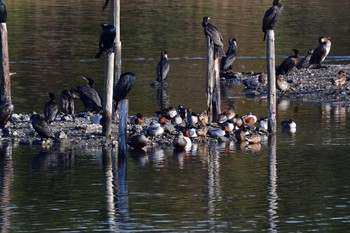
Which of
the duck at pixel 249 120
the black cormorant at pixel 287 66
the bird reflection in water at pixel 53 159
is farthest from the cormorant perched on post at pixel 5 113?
the black cormorant at pixel 287 66

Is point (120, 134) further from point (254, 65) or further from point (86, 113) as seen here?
point (254, 65)

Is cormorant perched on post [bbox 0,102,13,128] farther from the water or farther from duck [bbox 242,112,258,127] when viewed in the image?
duck [bbox 242,112,258,127]

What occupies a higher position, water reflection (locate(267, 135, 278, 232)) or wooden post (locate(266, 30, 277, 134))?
wooden post (locate(266, 30, 277, 134))

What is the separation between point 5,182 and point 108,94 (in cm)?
383

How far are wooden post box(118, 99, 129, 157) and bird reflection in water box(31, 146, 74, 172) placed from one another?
3.11 ft

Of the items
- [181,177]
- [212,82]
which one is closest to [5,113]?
[212,82]

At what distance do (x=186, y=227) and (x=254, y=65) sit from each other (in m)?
23.3

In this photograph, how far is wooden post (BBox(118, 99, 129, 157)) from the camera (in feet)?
72.5

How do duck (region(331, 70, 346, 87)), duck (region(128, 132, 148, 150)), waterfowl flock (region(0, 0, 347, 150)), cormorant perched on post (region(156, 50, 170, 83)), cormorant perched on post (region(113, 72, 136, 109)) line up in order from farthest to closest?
cormorant perched on post (region(156, 50, 170, 83)) < duck (region(331, 70, 346, 87)) < waterfowl flock (region(0, 0, 347, 150)) < duck (region(128, 132, 148, 150)) < cormorant perched on post (region(113, 72, 136, 109))

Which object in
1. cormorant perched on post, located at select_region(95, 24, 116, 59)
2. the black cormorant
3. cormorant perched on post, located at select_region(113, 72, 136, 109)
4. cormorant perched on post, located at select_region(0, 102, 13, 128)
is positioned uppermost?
cormorant perched on post, located at select_region(95, 24, 116, 59)

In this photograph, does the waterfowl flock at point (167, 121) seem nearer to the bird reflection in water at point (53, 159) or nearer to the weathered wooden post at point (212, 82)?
the weathered wooden post at point (212, 82)

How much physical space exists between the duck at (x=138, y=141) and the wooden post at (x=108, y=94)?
2.34 ft

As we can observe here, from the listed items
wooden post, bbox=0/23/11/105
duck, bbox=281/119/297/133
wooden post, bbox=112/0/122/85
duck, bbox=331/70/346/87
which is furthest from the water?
wooden post, bbox=112/0/122/85

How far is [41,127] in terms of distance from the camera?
24141 millimetres
